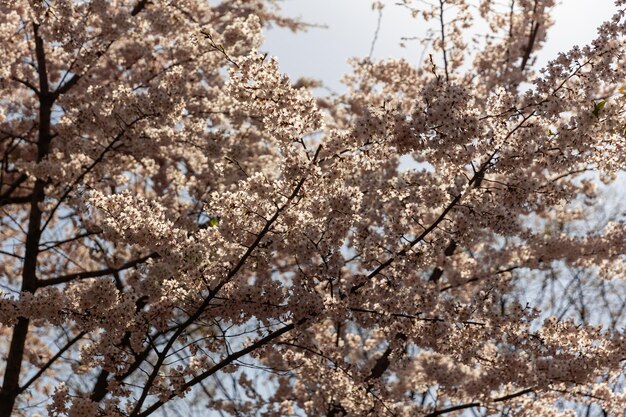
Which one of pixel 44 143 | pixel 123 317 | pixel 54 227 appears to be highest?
pixel 54 227

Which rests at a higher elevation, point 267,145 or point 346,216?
point 267,145

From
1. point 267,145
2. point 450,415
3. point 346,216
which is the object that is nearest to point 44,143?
point 267,145

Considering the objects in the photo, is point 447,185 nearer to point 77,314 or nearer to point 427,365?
point 77,314

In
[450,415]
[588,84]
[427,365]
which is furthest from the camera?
[450,415]

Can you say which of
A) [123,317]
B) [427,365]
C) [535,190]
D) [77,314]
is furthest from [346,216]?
[427,365]

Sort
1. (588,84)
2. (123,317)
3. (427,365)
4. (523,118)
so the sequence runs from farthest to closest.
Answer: (427,365), (123,317), (523,118), (588,84)

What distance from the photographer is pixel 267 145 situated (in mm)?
11766

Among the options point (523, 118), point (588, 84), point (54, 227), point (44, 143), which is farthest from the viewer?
point (54, 227)

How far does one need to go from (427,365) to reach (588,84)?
19.5ft

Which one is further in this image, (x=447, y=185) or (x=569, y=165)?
(x=447, y=185)

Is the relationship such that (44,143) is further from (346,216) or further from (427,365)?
(427,365)

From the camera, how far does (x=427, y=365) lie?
31.1ft

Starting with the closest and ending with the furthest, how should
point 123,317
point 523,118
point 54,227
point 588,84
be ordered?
point 588,84 → point 523,118 → point 123,317 → point 54,227

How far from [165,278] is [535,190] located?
317 centimetres
